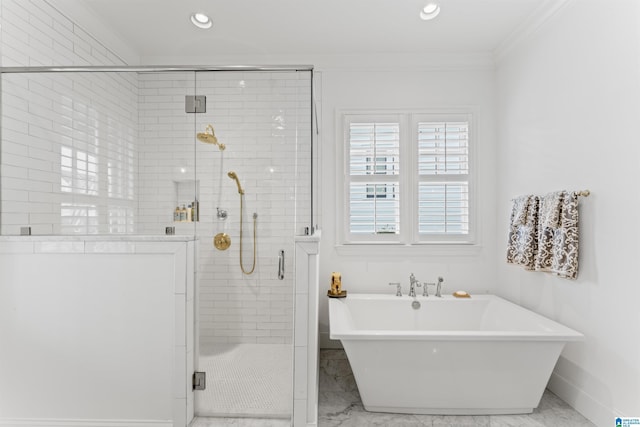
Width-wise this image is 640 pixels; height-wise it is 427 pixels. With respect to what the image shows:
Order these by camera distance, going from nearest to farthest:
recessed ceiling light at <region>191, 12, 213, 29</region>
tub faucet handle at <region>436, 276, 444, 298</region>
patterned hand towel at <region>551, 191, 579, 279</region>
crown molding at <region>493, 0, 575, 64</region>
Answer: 1. patterned hand towel at <region>551, 191, 579, 279</region>
2. crown molding at <region>493, 0, 575, 64</region>
3. recessed ceiling light at <region>191, 12, 213, 29</region>
4. tub faucet handle at <region>436, 276, 444, 298</region>

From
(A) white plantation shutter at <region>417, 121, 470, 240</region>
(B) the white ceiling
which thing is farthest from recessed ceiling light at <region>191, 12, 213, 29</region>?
(A) white plantation shutter at <region>417, 121, 470, 240</region>

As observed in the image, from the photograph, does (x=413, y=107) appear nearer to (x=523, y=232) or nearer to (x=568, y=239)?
(x=523, y=232)

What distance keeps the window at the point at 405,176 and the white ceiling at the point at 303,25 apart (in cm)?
64

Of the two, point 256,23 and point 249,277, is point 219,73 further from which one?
point 249,277

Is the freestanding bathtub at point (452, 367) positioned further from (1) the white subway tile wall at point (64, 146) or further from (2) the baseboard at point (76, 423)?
(1) the white subway tile wall at point (64, 146)

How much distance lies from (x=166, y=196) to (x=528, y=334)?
2256 millimetres

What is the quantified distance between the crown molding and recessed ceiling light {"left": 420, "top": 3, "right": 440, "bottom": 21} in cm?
73

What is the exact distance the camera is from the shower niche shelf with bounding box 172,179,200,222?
199 centimetres

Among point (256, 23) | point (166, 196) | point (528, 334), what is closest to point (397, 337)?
point (528, 334)

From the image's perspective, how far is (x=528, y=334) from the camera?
1.97m

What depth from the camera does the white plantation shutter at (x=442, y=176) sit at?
3.19 meters

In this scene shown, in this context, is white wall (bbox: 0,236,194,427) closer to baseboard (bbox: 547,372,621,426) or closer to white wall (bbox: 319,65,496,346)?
white wall (bbox: 319,65,496,346)

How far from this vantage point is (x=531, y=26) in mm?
2617

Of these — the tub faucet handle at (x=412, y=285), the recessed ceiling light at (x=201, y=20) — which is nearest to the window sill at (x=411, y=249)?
the tub faucet handle at (x=412, y=285)
